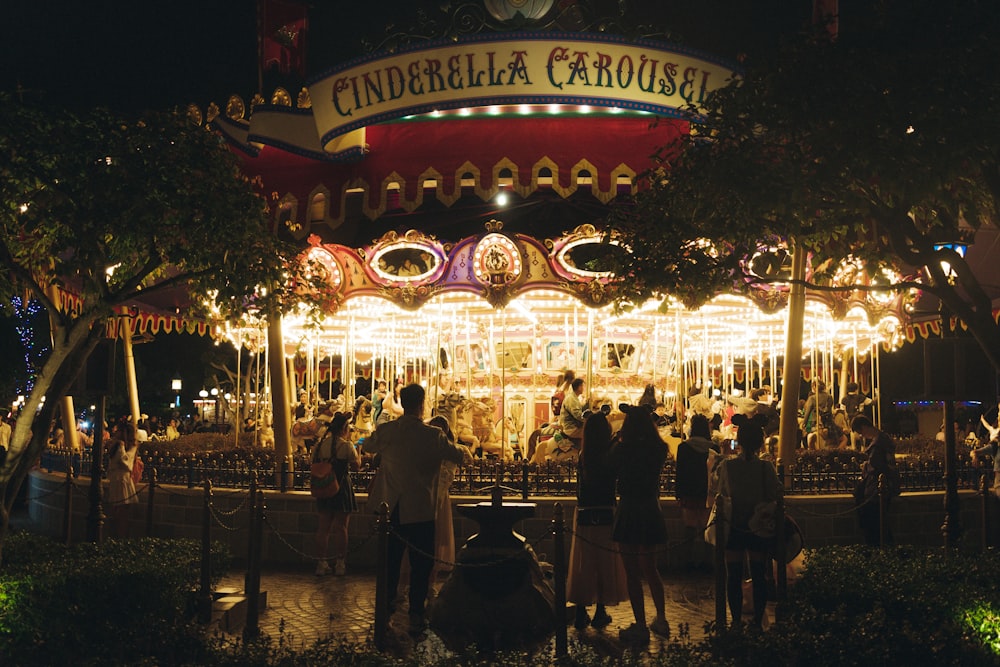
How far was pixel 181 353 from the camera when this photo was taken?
4725 cm

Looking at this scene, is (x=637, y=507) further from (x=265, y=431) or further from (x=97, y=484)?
(x=265, y=431)

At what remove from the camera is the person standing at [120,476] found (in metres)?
12.8

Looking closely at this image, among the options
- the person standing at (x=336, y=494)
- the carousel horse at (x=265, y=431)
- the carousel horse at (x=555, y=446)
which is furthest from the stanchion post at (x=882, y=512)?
the carousel horse at (x=265, y=431)

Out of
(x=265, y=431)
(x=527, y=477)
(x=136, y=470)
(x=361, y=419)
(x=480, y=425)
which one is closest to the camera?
(x=527, y=477)

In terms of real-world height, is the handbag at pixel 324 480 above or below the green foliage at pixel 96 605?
above

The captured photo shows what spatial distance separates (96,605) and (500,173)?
11356 mm

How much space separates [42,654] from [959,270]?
750cm

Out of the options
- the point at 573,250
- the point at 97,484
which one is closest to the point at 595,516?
the point at 97,484

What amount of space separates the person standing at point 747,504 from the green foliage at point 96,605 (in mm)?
4054

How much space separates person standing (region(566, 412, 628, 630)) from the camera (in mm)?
8102

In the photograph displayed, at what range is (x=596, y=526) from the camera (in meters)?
8.12

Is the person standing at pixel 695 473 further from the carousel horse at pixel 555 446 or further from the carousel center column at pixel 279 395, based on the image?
the carousel center column at pixel 279 395

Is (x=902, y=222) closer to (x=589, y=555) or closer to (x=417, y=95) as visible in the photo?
(x=589, y=555)

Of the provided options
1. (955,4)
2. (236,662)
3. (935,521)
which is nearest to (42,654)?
(236,662)
